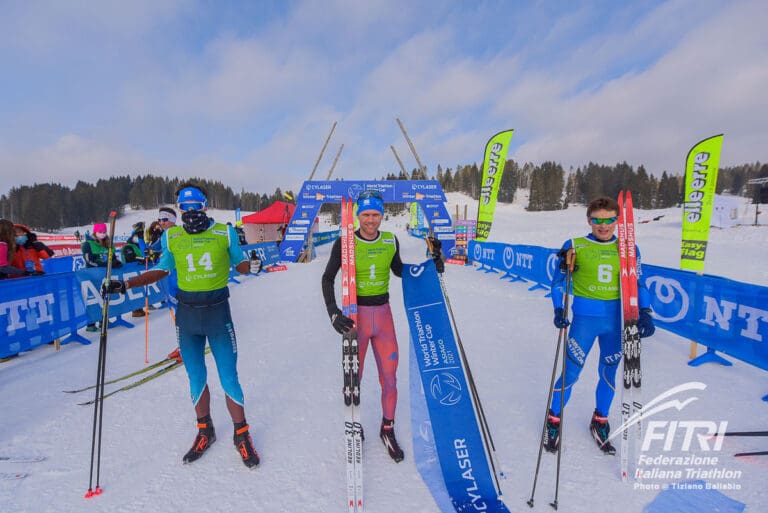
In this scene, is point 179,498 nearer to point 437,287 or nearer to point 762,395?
point 437,287

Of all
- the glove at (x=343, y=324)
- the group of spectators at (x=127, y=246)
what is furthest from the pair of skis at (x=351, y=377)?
the group of spectators at (x=127, y=246)

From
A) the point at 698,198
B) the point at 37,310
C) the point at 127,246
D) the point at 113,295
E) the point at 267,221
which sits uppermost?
the point at 698,198

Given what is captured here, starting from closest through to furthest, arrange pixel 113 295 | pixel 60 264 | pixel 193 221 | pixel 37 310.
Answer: pixel 193 221 < pixel 37 310 < pixel 113 295 < pixel 60 264

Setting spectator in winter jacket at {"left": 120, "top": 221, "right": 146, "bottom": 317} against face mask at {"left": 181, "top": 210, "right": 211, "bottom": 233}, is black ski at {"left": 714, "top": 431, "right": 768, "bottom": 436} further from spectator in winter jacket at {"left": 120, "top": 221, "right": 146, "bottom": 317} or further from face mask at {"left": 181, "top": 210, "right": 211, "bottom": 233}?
spectator in winter jacket at {"left": 120, "top": 221, "right": 146, "bottom": 317}

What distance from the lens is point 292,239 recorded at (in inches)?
699

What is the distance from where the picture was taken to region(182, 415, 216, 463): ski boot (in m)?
3.02

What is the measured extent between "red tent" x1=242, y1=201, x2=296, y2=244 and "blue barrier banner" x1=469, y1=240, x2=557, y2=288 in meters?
15.6

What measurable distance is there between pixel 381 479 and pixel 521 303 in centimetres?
702

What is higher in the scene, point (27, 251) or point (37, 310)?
point (27, 251)

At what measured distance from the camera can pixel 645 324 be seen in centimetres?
289

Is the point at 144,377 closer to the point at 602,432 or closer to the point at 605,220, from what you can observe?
the point at 602,432

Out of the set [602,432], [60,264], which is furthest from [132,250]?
[602,432]

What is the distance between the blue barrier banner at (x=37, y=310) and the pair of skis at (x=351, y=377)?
212 inches

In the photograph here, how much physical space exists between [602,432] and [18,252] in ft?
29.0
